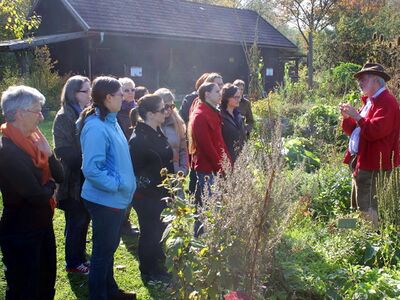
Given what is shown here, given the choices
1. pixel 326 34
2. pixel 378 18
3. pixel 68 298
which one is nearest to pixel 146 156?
pixel 68 298

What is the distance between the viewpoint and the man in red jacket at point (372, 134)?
419 centimetres

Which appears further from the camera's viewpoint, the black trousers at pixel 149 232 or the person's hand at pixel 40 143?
the black trousers at pixel 149 232

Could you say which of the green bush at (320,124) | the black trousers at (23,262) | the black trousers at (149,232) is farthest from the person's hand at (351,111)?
the green bush at (320,124)

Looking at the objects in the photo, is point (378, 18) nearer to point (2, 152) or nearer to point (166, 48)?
point (166, 48)

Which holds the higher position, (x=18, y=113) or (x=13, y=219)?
(x=18, y=113)

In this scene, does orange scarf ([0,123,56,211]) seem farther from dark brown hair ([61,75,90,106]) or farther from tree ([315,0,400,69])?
tree ([315,0,400,69])

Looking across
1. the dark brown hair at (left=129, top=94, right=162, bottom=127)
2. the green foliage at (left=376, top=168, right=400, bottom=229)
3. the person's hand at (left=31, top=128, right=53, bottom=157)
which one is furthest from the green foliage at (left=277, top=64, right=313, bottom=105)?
the person's hand at (left=31, top=128, right=53, bottom=157)

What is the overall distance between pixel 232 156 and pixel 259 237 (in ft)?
7.32

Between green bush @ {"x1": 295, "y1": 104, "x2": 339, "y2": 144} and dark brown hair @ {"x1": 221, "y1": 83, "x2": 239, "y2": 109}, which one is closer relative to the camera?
dark brown hair @ {"x1": 221, "y1": 83, "x2": 239, "y2": 109}

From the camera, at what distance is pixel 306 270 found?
10.9 feet

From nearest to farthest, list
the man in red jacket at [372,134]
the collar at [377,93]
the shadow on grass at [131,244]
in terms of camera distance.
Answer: the man in red jacket at [372,134], the collar at [377,93], the shadow on grass at [131,244]

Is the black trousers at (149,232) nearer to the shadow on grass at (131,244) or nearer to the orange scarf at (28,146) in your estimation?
the shadow on grass at (131,244)

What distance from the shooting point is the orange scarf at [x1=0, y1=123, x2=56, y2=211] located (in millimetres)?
2932

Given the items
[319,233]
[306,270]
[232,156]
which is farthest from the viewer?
[232,156]
